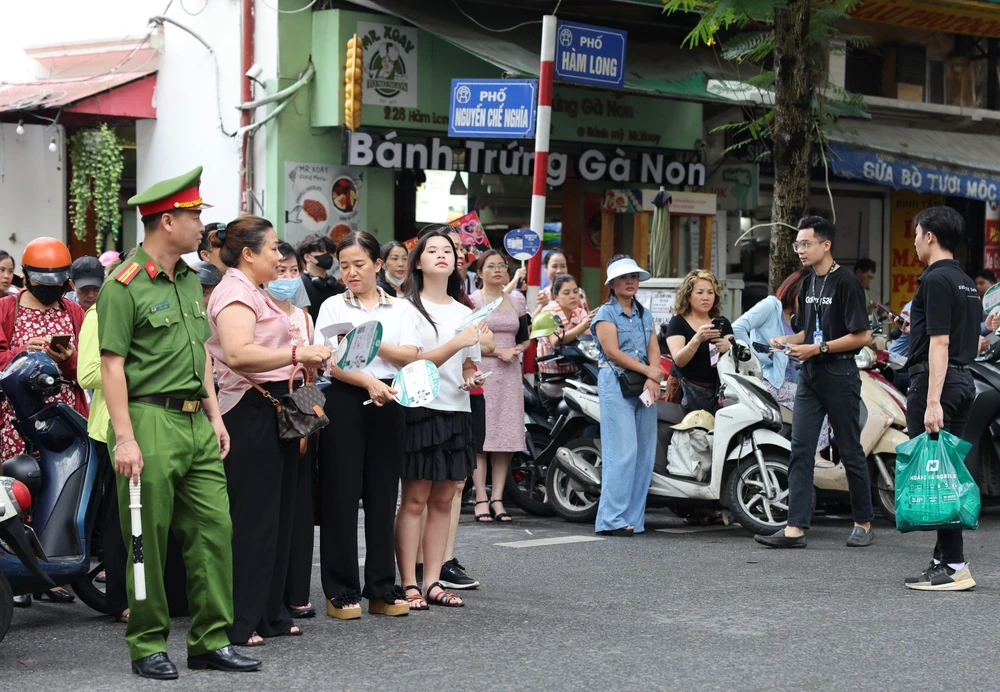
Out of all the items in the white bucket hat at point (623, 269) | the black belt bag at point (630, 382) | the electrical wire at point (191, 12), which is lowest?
the black belt bag at point (630, 382)

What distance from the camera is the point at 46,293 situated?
7227 mm

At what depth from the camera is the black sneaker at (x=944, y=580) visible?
23.8 ft

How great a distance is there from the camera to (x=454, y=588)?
730 centimetres

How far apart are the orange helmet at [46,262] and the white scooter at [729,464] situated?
13.2ft

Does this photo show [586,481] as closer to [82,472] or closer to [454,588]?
[454,588]

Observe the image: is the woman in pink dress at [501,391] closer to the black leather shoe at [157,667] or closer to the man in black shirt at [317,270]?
the man in black shirt at [317,270]

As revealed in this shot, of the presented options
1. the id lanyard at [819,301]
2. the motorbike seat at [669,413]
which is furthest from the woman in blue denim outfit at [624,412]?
the id lanyard at [819,301]

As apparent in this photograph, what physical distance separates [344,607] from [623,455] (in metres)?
3.35

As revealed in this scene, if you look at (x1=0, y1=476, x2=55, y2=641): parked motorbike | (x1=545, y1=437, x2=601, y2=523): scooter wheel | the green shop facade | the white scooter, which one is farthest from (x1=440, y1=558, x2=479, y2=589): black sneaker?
the green shop facade

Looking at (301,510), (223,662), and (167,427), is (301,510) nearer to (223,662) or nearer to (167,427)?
(223,662)

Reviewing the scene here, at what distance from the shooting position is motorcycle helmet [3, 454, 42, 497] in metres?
6.35

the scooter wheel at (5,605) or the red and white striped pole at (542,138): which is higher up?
the red and white striped pole at (542,138)

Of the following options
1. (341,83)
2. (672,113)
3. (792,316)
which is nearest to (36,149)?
(341,83)

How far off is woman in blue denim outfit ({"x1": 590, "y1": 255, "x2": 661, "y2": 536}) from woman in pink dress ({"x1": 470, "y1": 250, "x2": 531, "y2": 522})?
2.39 feet
